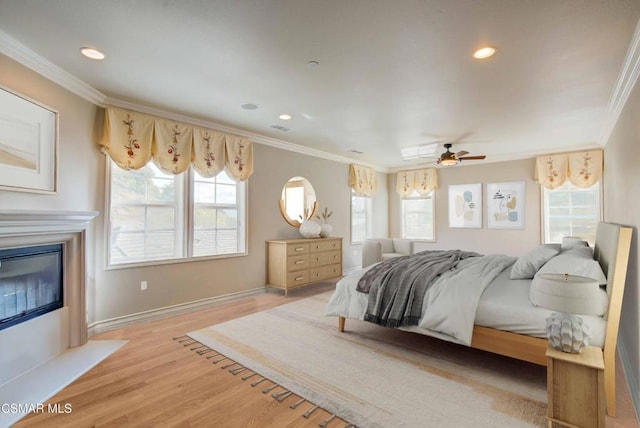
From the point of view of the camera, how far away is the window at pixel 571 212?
Answer: 5.55 m

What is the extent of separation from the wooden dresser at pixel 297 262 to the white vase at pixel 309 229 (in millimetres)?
141

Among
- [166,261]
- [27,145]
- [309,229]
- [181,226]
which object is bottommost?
[166,261]

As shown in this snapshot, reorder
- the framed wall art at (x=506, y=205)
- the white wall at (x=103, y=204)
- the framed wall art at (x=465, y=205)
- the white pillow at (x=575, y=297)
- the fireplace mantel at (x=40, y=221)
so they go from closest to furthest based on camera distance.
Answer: the white pillow at (x=575, y=297) < the fireplace mantel at (x=40, y=221) < the white wall at (x=103, y=204) < the framed wall art at (x=506, y=205) < the framed wall art at (x=465, y=205)

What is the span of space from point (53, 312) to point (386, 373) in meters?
3.06

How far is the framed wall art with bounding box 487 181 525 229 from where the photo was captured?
20.5ft

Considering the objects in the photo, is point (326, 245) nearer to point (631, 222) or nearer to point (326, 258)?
point (326, 258)

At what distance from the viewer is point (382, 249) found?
21.5 ft

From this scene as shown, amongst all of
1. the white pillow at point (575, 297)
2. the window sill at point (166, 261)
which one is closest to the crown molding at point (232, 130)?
the window sill at point (166, 261)

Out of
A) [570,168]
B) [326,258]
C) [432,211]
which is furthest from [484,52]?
[432,211]

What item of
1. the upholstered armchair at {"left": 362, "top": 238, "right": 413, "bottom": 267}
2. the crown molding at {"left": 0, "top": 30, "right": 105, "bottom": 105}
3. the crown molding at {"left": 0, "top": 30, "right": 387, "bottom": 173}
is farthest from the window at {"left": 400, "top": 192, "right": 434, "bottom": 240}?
the crown molding at {"left": 0, "top": 30, "right": 105, "bottom": 105}

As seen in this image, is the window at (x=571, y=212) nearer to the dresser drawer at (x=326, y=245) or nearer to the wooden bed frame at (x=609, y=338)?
the wooden bed frame at (x=609, y=338)

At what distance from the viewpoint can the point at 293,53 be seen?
2.51 metres

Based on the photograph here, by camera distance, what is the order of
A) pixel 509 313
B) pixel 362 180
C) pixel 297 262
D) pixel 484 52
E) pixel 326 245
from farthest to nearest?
pixel 362 180 < pixel 326 245 < pixel 297 262 < pixel 484 52 < pixel 509 313

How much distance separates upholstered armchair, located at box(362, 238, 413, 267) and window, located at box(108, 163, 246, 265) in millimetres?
2778
